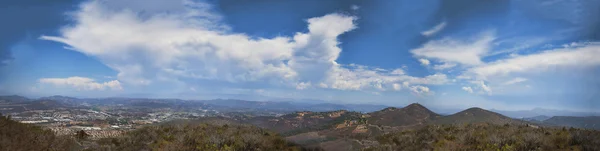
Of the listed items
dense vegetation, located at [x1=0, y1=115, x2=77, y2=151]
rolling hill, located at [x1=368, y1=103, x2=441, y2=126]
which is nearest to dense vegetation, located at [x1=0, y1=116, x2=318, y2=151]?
dense vegetation, located at [x1=0, y1=115, x2=77, y2=151]

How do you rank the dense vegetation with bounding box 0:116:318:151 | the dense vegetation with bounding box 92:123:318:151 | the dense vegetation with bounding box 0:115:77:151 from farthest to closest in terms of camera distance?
the dense vegetation with bounding box 92:123:318:151, the dense vegetation with bounding box 0:116:318:151, the dense vegetation with bounding box 0:115:77:151

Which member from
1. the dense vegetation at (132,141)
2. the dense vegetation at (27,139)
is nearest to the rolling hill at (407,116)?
the dense vegetation at (132,141)

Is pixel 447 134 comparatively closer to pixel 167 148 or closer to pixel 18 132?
pixel 167 148

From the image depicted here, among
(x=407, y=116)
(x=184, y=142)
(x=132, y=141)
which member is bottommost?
(x=407, y=116)

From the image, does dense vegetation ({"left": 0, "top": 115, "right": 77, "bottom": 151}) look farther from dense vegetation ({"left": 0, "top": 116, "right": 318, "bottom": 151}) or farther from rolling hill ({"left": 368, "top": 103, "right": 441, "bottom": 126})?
rolling hill ({"left": 368, "top": 103, "right": 441, "bottom": 126})

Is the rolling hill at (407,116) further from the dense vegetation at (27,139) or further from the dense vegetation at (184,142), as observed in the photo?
the dense vegetation at (27,139)

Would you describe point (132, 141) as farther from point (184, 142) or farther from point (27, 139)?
point (27, 139)

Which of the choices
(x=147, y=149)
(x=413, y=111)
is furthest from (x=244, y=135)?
(x=413, y=111)

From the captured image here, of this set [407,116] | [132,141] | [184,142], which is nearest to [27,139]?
[132,141]

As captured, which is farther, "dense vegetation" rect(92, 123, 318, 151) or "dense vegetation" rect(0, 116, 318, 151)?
"dense vegetation" rect(92, 123, 318, 151)

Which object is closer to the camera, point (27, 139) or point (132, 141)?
point (27, 139)
